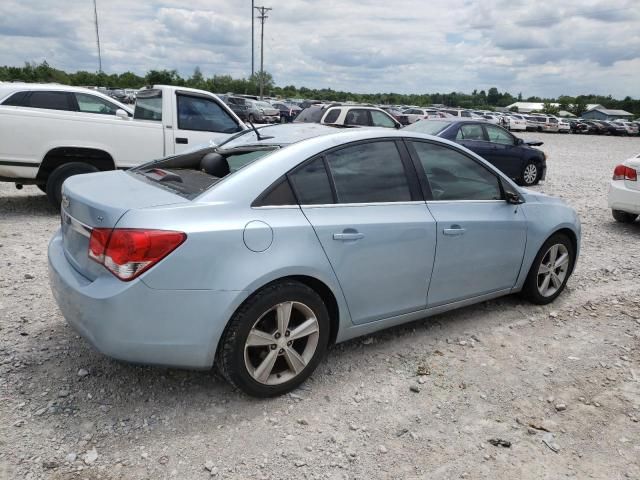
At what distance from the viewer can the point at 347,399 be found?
128 inches

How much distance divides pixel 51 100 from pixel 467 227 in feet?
19.9

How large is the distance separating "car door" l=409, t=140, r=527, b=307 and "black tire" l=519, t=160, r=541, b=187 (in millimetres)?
8831

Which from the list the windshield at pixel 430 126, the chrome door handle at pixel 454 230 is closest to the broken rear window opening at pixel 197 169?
the chrome door handle at pixel 454 230

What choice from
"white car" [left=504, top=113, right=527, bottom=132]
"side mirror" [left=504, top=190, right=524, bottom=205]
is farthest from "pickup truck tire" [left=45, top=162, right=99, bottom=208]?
"white car" [left=504, top=113, right=527, bottom=132]

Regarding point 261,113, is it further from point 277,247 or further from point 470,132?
point 277,247

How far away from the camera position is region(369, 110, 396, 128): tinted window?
13305 millimetres

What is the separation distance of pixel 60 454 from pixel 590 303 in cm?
446

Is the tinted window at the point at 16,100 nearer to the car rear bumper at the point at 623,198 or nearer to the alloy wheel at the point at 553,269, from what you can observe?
the alloy wheel at the point at 553,269

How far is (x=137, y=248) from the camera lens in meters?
2.66

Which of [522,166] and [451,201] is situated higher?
[451,201]

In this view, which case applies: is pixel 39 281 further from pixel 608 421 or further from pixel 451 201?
pixel 608 421

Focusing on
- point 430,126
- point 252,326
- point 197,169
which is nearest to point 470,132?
point 430,126

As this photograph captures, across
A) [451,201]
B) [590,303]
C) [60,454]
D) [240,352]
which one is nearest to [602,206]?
[590,303]

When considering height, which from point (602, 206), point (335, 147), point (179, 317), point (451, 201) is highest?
point (335, 147)
